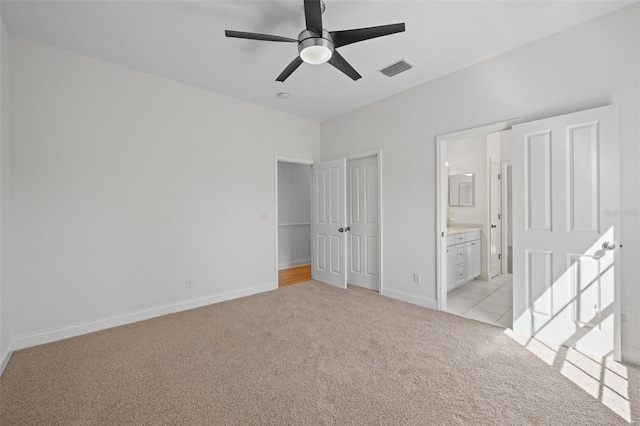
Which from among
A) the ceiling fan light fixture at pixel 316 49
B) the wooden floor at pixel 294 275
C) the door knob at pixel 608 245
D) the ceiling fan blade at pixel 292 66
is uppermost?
the ceiling fan blade at pixel 292 66

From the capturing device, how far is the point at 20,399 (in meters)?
1.88

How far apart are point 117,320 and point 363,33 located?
145 inches

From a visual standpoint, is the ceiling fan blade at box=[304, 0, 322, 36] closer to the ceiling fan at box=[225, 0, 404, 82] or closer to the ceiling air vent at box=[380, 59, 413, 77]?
the ceiling fan at box=[225, 0, 404, 82]

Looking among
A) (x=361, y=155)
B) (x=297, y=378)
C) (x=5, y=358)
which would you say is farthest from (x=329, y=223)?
(x=5, y=358)

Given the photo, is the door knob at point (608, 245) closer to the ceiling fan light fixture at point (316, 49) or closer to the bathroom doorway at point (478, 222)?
the bathroom doorway at point (478, 222)

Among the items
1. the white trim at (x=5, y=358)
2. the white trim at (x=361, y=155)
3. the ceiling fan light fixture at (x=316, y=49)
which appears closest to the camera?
the ceiling fan light fixture at (x=316, y=49)

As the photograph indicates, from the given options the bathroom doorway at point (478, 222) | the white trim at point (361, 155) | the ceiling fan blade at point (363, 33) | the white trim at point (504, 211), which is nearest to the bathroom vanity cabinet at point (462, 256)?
the bathroom doorway at point (478, 222)

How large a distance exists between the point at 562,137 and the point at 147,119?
14.0 feet

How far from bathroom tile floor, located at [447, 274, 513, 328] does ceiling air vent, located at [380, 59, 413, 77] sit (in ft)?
9.53

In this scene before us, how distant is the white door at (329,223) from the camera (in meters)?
4.52

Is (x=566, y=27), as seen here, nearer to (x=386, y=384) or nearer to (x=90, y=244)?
(x=386, y=384)

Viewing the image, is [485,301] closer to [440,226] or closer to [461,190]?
[440,226]

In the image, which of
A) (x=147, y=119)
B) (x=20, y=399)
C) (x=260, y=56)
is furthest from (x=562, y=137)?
(x=20, y=399)

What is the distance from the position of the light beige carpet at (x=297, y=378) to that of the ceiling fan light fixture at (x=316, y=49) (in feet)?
8.10
